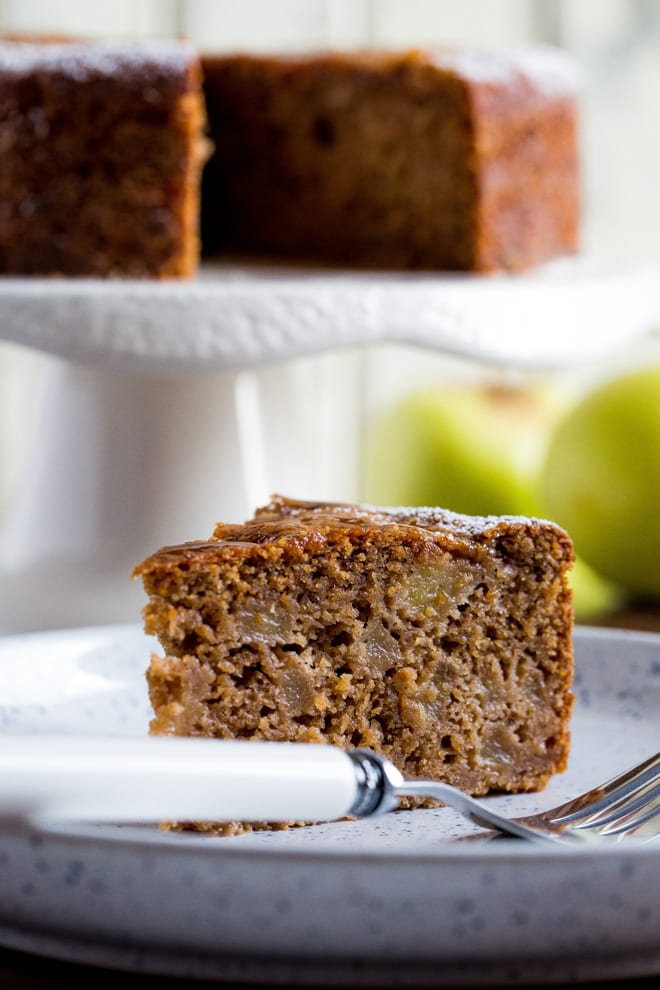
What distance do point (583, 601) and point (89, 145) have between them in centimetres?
93

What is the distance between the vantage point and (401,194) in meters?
2.31

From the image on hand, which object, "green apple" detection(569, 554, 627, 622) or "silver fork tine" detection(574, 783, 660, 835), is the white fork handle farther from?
"green apple" detection(569, 554, 627, 622)

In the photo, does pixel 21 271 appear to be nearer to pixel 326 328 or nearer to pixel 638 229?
pixel 326 328

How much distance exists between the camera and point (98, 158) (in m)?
1.98

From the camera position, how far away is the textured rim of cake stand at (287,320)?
167 centimetres

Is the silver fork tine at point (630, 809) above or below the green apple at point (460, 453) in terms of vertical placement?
above

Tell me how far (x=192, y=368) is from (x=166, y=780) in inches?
37.3

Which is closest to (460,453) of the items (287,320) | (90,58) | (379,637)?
(287,320)

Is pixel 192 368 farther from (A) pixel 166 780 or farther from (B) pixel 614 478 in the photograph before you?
(A) pixel 166 780

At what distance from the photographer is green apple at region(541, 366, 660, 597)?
80.5 inches

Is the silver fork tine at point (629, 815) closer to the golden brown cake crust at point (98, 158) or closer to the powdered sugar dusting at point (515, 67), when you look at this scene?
the golden brown cake crust at point (98, 158)

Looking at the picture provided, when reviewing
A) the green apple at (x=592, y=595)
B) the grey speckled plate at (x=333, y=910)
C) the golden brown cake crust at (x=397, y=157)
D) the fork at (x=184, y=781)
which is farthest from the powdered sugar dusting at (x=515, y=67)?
the grey speckled plate at (x=333, y=910)

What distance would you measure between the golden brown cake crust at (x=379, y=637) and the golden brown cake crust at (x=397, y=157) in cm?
100

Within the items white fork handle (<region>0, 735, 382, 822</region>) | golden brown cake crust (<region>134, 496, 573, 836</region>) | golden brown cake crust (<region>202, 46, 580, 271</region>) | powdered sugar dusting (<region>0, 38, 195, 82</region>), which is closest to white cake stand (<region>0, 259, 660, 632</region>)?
golden brown cake crust (<region>202, 46, 580, 271</region>)
